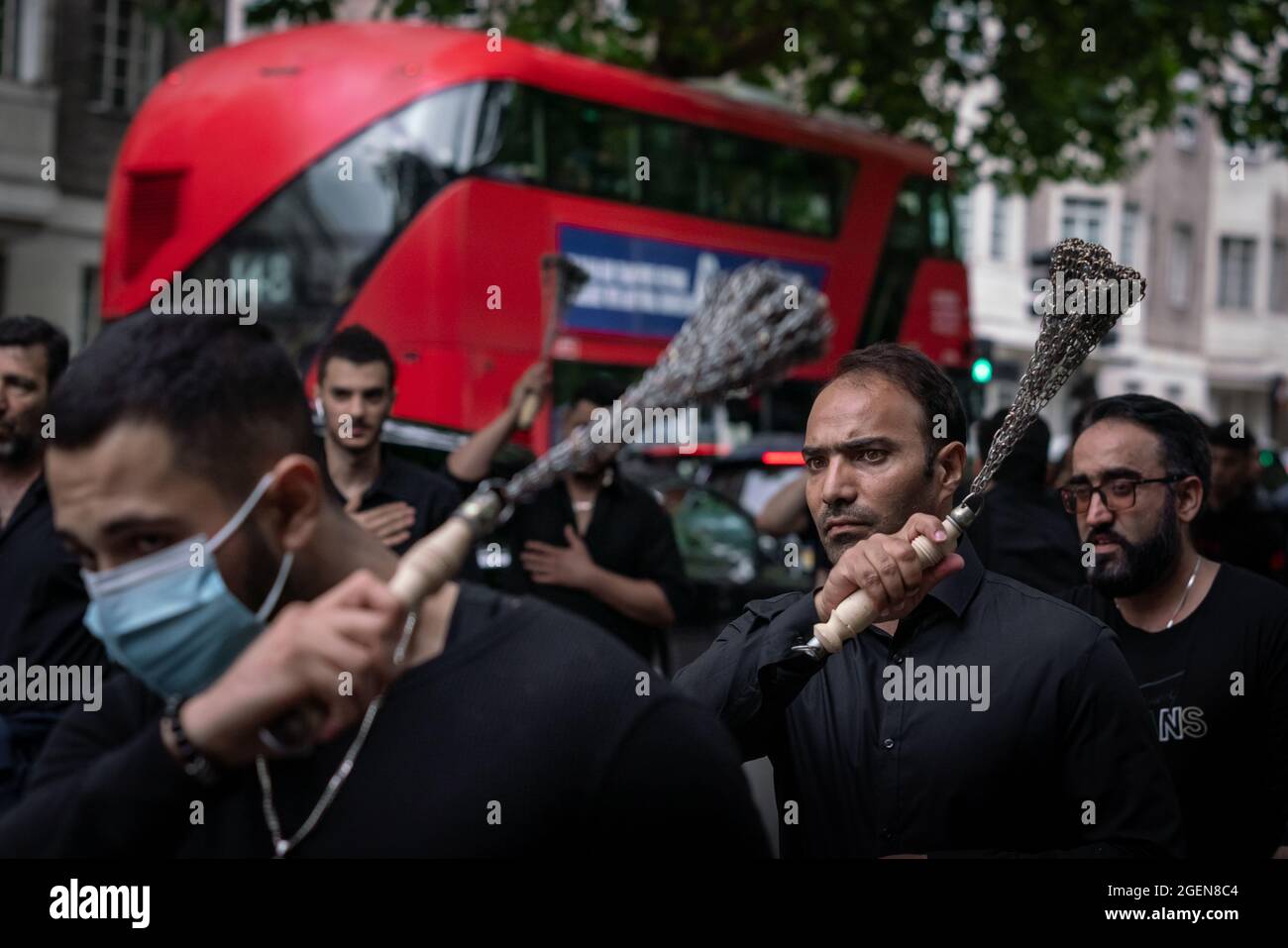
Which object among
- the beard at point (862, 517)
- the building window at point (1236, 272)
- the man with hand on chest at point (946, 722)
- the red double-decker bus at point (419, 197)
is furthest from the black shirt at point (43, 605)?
the building window at point (1236, 272)

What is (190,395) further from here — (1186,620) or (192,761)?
(1186,620)

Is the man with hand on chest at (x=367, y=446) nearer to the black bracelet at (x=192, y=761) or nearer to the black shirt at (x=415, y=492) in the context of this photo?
the black shirt at (x=415, y=492)

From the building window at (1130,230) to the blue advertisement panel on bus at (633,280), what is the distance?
31770mm

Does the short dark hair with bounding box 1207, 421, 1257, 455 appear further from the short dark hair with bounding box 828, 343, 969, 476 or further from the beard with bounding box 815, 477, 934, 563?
the beard with bounding box 815, 477, 934, 563

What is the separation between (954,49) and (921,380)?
13.9 m

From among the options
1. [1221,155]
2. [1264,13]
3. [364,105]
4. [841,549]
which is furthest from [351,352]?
[1221,155]

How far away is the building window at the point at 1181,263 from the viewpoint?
4684 centimetres

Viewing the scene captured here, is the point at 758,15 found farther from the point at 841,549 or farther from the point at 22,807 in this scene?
the point at 22,807

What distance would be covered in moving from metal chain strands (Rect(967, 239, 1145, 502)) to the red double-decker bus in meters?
8.92

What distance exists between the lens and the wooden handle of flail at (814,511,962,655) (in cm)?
267

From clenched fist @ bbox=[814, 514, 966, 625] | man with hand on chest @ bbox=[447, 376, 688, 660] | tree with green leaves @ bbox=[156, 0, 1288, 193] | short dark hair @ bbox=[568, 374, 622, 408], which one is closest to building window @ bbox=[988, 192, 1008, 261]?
tree with green leaves @ bbox=[156, 0, 1288, 193]

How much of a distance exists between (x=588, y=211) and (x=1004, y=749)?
11.1 meters

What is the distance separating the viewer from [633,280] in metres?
14.1

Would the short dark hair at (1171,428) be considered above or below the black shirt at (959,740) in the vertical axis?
above
